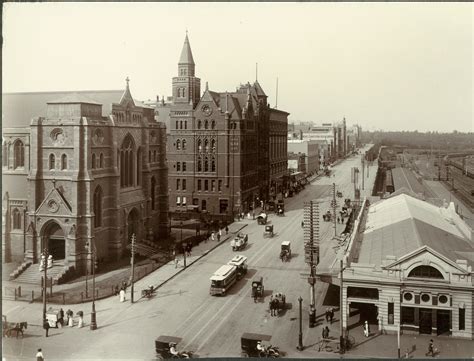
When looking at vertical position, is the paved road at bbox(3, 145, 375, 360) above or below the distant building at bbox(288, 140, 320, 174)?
below

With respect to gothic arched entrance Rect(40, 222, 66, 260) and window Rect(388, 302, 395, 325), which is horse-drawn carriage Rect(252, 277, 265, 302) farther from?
gothic arched entrance Rect(40, 222, 66, 260)

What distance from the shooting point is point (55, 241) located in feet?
151

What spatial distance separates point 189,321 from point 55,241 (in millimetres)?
17769

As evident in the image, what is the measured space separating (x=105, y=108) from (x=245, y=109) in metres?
32.6

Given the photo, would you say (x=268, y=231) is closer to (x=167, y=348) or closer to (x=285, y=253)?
(x=285, y=253)

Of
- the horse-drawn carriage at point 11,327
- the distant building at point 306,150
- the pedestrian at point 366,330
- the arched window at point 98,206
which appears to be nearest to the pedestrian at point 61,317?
the horse-drawn carriage at point 11,327

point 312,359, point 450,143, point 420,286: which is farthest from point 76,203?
point 450,143

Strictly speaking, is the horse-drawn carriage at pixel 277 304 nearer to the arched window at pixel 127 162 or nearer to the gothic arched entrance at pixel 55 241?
the gothic arched entrance at pixel 55 241

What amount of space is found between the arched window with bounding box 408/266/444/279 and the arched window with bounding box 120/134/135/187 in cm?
2976

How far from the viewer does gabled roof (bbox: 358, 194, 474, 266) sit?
37188 mm

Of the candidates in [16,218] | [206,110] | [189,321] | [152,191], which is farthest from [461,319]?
[206,110]

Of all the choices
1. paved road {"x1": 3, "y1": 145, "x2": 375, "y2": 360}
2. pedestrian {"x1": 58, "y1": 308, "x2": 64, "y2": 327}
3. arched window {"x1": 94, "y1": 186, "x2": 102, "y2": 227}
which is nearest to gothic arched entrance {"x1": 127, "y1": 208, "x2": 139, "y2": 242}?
arched window {"x1": 94, "y1": 186, "x2": 102, "y2": 227}

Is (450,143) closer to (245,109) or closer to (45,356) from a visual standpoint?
(245,109)

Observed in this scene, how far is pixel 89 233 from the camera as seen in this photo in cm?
4522
